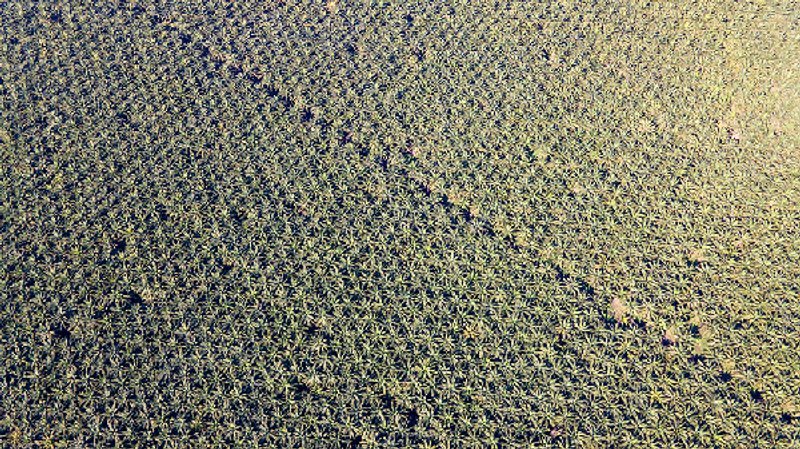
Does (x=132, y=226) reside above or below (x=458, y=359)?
below

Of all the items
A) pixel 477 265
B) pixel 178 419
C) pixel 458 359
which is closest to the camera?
pixel 178 419

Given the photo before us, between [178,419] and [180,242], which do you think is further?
[180,242]

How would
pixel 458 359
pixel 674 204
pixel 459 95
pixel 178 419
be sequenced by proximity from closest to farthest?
pixel 178 419 → pixel 458 359 → pixel 674 204 → pixel 459 95

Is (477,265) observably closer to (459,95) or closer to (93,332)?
(459,95)

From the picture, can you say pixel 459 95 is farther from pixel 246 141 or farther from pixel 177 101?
pixel 177 101

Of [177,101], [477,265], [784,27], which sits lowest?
[177,101]

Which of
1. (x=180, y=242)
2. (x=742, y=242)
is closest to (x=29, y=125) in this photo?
(x=180, y=242)
